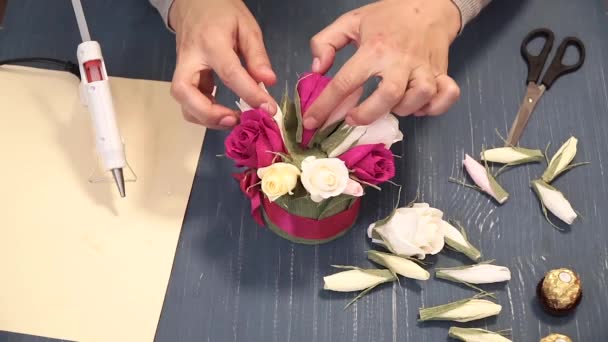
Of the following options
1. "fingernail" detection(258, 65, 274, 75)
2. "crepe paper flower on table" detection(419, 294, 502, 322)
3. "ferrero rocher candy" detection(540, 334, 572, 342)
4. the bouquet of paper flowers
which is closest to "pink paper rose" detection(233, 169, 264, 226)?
the bouquet of paper flowers

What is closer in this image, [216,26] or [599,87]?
[216,26]

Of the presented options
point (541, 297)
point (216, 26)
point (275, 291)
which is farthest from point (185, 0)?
point (541, 297)

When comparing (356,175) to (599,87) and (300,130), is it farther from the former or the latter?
(599,87)

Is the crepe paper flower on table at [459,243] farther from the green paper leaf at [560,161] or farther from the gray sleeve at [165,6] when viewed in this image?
the gray sleeve at [165,6]

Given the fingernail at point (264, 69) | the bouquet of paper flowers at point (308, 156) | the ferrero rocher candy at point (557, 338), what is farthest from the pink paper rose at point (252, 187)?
the ferrero rocher candy at point (557, 338)

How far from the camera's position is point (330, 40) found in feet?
2.15

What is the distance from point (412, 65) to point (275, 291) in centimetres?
27

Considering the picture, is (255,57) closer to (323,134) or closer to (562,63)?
(323,134)

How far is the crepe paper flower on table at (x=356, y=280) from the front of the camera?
25.8 inches

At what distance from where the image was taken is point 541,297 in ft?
2.13

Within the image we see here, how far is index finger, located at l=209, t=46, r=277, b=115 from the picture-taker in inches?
23.7

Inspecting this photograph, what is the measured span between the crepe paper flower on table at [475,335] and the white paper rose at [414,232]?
0.08 metres

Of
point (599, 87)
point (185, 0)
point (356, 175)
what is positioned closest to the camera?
point (356, 175)

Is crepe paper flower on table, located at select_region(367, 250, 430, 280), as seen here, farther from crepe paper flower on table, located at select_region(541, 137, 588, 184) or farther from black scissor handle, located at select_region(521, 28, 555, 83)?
black scissor handle, located at select_region(521, 28, 555, 83)
